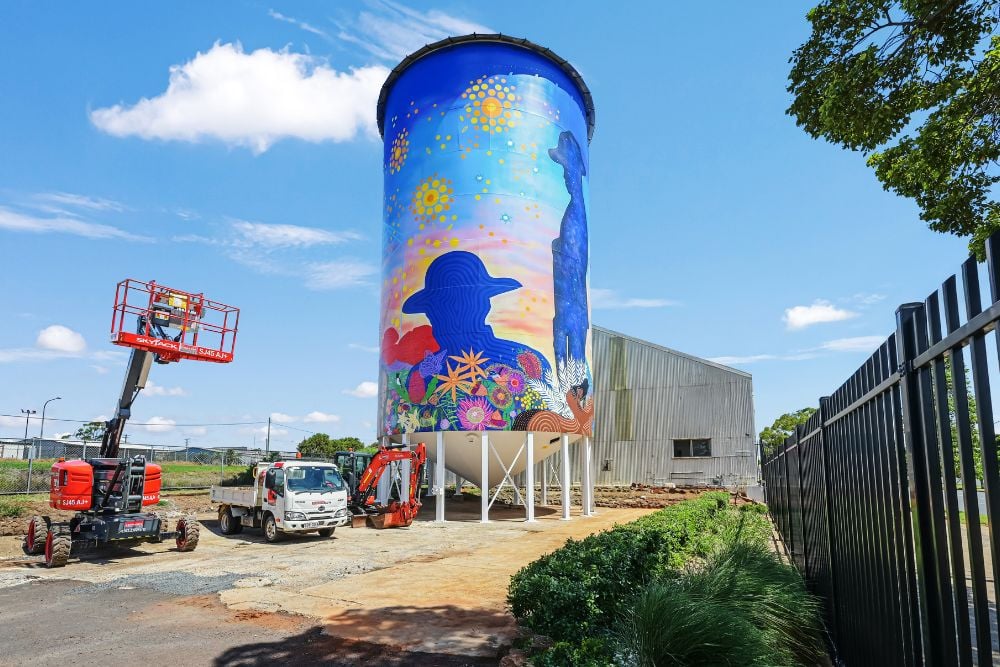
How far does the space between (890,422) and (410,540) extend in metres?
18.1

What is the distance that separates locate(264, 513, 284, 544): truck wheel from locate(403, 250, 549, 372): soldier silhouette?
30.3ft

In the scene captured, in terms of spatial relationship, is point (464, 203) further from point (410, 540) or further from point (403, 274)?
point (410, 540)

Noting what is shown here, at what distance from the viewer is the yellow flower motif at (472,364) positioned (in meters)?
26.1

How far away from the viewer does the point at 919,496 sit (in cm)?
362

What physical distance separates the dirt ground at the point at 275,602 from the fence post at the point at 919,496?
5.21m

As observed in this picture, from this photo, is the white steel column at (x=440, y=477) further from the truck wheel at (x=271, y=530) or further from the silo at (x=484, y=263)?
the truck wheel at (x=271, y=530)

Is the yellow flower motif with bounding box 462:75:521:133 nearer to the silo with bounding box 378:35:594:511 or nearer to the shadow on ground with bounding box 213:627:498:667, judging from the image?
the silo with bounding box 378:35:594:511

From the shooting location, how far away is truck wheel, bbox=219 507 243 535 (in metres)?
22.4

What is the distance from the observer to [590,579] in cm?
765

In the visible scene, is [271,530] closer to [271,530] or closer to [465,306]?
[271,530]

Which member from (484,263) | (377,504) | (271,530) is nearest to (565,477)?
(377,504)

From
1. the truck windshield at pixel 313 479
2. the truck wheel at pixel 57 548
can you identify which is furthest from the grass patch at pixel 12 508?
the truck windshield at pixel 313 479

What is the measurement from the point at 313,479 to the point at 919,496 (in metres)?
19.3

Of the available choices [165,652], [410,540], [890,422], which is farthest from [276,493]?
[890,422]
